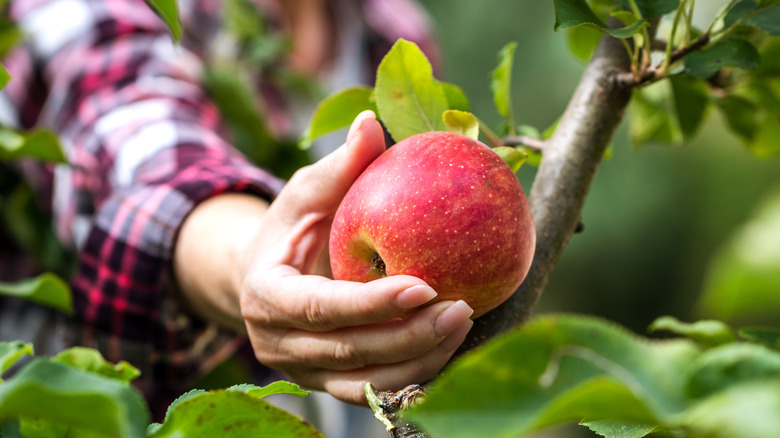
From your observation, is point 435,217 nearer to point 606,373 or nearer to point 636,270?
point 606,373

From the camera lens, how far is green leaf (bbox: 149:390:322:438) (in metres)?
0.27

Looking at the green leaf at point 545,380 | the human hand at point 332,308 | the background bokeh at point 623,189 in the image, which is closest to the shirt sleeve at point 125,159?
the human hand at point 332,308

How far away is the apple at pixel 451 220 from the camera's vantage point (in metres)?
0.38

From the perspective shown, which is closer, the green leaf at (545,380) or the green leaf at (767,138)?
the green leaf at (545,380)

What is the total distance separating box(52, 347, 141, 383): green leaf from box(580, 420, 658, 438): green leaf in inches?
10.8

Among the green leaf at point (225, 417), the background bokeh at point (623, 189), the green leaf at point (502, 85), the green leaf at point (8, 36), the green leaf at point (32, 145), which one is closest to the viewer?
the green leaf at point (225, 417)

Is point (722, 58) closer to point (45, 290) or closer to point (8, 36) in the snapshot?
point (45, 290)

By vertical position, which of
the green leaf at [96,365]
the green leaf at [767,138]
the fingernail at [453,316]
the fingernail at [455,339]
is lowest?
the green leaf at [96,365]

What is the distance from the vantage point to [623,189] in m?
4.49

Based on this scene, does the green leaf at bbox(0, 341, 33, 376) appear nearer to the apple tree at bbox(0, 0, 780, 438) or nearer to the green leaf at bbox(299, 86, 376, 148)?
the apple tree at bbox(0, 0, 780, 438)

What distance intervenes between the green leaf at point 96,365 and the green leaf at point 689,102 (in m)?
0.49

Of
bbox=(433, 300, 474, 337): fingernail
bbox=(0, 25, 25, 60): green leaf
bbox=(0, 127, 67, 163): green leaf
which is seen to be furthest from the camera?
bbox=(0, 25, 25, 60): green leaf

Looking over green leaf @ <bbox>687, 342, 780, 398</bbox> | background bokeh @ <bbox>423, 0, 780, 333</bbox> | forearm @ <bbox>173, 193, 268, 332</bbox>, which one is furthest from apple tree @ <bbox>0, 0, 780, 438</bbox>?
background bokeh @ <bbox>423, 0, 780, 333</bbox>

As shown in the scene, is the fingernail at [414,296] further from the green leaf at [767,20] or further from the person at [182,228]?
the green leaf at [767,20]
